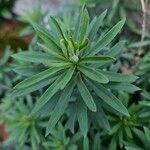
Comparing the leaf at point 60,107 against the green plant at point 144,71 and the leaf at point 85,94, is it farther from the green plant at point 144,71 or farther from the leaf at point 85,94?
the green plant at point 144,71

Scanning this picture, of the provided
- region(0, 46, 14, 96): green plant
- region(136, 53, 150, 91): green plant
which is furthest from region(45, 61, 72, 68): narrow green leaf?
region(0, 46, 14, 96): green plant

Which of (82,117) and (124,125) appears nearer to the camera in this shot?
(82,117)

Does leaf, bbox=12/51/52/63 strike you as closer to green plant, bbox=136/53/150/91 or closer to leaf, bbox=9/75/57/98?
leaf, bbox=9/75/57/98

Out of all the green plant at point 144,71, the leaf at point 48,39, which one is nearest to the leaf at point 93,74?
the leaf at point 48,39

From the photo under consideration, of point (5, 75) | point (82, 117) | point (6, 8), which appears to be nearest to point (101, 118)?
point (82, 117)

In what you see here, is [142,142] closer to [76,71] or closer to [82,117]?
[82,117]

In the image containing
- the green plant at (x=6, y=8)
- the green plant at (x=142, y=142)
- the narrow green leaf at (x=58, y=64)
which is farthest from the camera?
the green plant at (x=6, y=8)
